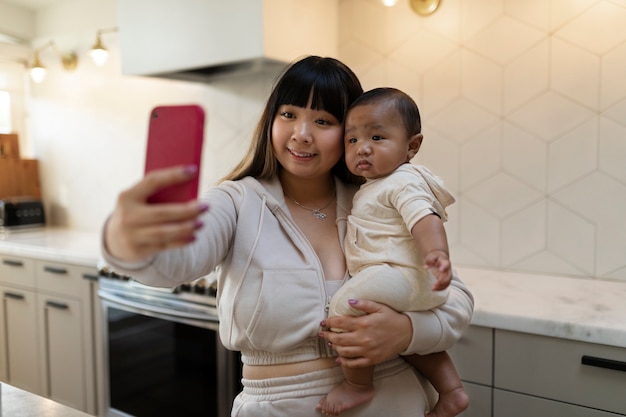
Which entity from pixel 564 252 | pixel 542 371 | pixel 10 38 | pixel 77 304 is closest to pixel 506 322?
pixel 542 371

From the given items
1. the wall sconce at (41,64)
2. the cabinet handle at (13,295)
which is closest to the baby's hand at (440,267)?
the cabinet handle at (13,295)

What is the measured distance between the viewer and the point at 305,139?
1017mm

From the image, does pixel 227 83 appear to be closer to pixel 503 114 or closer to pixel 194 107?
pixel 503 114

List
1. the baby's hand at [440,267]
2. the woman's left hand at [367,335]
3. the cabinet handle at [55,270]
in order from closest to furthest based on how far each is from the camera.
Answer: the baby's hand at [440,267] → the woman's left hand at [367,335] → the cabinet handle at [55,270]

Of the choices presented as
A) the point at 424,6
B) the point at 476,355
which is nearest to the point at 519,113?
the point at 424,6

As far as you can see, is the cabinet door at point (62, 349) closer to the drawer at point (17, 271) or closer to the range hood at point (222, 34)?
the drawer at point (17, 271)

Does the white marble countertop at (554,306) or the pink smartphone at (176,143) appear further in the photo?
the white marble countertop at (554,306)

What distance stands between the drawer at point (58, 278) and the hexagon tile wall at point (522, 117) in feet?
5.34

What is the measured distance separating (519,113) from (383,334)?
51.3 inches

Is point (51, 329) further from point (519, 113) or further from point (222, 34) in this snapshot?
point (519, 113)

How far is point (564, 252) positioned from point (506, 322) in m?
0.58

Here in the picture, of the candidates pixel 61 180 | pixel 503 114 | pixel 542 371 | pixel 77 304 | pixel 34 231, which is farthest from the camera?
pixel 61 180

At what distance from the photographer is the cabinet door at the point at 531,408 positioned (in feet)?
4.48

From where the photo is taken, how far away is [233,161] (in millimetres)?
2646
